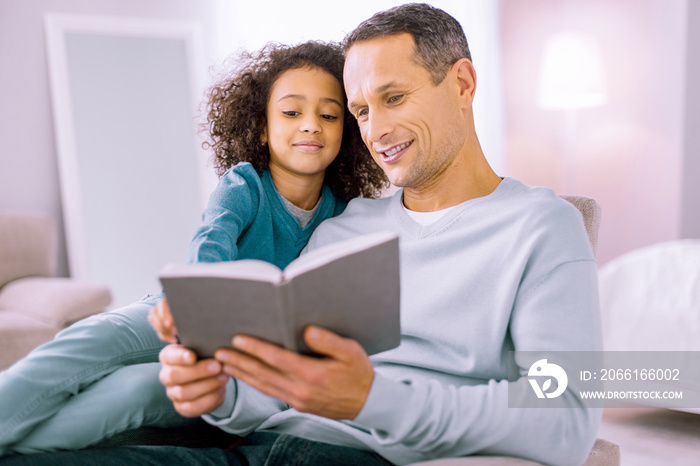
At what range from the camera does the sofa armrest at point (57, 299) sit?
2844 mm

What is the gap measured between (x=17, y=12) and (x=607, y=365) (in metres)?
3.63

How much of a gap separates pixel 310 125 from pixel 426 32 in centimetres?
37

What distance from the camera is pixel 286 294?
71 centimetres

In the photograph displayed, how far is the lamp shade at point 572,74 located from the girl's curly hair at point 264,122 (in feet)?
9.46

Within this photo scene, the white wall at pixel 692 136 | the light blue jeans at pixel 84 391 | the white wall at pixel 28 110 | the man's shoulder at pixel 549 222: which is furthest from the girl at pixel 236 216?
the white wall at pixel 692 136

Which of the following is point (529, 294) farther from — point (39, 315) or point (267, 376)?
point (39, 315)

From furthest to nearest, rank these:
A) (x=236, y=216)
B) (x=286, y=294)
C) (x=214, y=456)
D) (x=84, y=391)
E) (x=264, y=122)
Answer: (x=264, y=122) < (x=236, y=216) < (x=84, y=391) < (x=214, y=456) < (x=286, y=294)

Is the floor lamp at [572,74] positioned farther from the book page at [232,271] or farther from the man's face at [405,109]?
the book page at [232,271]

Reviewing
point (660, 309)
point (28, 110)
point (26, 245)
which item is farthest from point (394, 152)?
point (28, 110)

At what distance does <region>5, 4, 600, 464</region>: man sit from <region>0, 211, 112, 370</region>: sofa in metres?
1.89

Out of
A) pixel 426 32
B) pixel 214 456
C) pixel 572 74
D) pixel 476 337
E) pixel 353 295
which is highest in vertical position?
pixel 572 74

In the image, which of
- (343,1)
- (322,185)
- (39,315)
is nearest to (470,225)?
(322,185)

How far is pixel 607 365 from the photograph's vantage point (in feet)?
8.00

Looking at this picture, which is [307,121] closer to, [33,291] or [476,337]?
[476,337]
